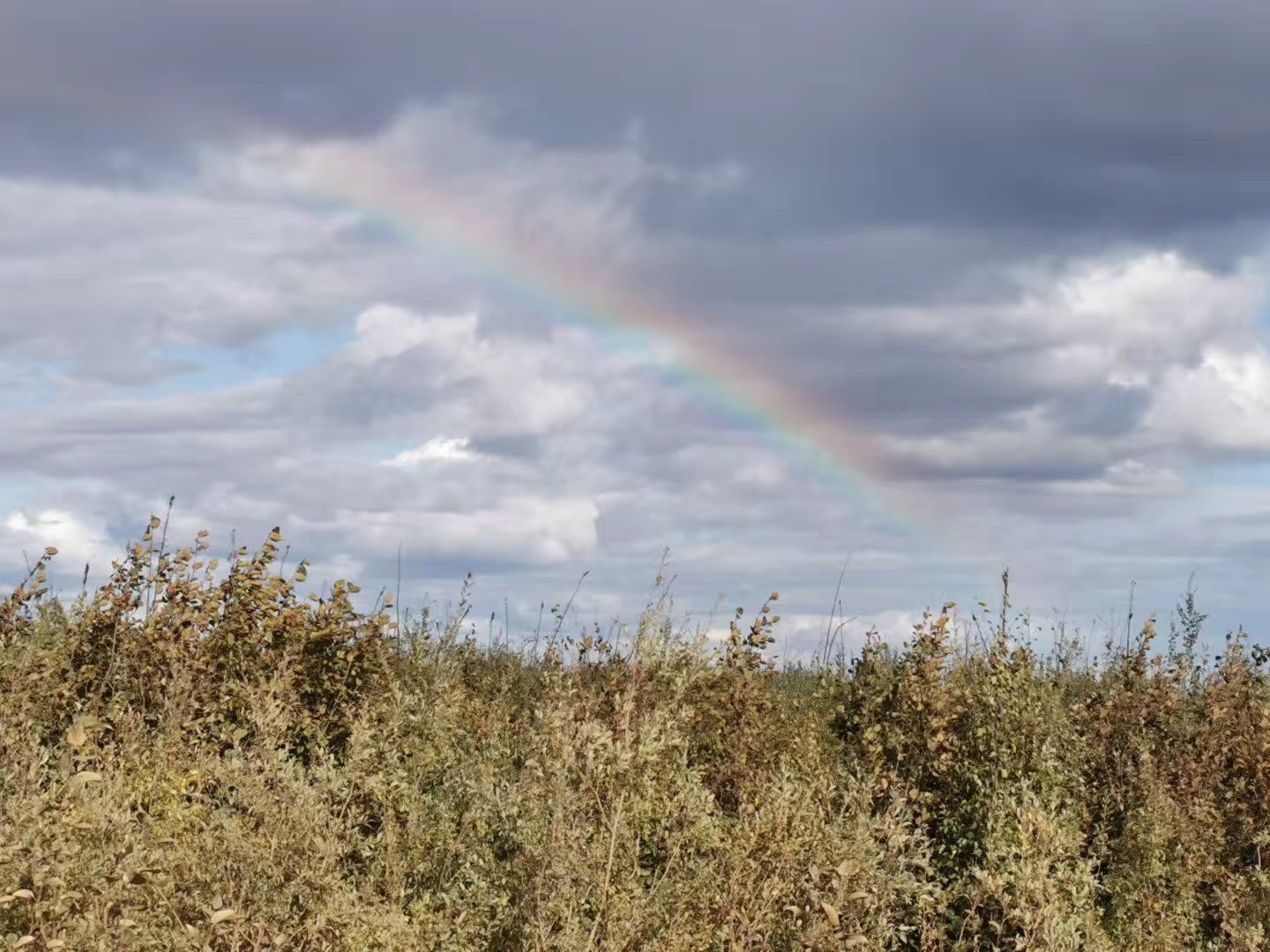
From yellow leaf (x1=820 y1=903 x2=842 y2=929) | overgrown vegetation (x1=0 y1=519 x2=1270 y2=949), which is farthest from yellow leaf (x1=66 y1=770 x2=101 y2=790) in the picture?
yellow leaf (x1=820 y1=903 x2=842 y2=929)

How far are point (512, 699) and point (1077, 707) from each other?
5.24 meters

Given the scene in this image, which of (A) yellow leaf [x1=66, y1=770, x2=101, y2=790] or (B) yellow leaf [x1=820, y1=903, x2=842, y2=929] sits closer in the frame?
(A) yellow leaf [x1=66, y1=770, x2=101, y2=790]

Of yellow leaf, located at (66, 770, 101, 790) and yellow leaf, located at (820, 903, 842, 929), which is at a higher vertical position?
yellow leaf, located at (66, 770, 101, 790)

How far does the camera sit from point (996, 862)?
29.4 ft

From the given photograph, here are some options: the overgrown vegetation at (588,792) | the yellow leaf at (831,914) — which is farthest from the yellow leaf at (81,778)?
the yellow leaf at (831,914)

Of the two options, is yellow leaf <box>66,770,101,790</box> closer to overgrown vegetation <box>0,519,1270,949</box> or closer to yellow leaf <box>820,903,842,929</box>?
overgrown vegetation <box>0,519,1270,949</box>

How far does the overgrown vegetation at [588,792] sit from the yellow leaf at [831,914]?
32mm

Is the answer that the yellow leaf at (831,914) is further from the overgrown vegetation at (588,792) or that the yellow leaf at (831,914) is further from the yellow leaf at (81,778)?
the yellow leaf at (81,778)

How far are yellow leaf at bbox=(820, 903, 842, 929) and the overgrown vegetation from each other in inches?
1.2

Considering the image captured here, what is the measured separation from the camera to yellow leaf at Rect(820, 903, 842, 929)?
7.19 meters

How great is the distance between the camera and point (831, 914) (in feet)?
23.6

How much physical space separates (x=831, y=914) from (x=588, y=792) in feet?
4.95

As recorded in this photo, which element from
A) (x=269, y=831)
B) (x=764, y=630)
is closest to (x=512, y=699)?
(x=764, y=630)

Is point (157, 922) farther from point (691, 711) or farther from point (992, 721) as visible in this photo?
point (992, 721)
